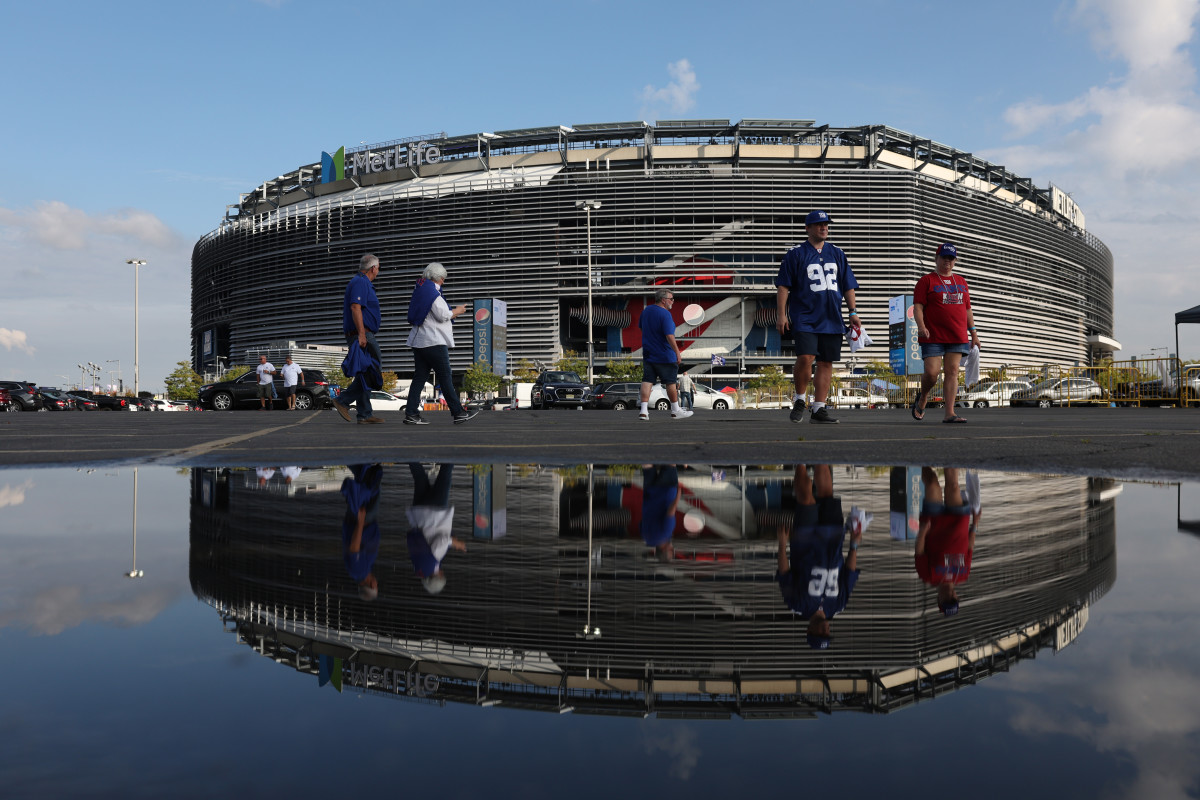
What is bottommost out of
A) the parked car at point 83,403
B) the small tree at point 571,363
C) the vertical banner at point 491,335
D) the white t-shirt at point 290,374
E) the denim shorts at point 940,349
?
the parked car at point 83,403

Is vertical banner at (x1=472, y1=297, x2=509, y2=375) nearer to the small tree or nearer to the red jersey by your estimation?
the small tree

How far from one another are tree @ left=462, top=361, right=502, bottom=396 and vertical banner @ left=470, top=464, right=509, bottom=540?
61939 mm

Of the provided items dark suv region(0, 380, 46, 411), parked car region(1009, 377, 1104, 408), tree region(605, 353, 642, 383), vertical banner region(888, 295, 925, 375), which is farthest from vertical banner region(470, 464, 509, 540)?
tree region(605, 353, 642, 383)

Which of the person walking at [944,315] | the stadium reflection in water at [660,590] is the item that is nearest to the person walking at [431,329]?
the person walking at [944,315]

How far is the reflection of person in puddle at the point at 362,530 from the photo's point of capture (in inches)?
74.5

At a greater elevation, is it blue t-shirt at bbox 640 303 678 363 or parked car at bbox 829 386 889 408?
blue t-shirt at bbox 640 303 678 363

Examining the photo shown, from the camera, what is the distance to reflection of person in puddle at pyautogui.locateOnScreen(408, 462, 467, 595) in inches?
76.8

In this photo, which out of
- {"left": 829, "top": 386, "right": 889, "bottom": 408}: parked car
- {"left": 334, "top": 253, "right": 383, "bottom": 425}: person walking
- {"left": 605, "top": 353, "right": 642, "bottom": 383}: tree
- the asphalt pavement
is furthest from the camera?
{"left": 605, "top": 353, "right": 642, "bottom": 383}: tree

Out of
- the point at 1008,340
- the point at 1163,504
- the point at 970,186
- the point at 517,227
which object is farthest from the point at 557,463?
the point at 970,186

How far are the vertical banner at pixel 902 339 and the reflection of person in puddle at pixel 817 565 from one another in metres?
60.3

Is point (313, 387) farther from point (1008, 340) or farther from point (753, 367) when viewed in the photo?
point (1008, 340)

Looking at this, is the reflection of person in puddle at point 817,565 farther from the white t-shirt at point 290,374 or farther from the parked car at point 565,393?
the parked car at point 565,393

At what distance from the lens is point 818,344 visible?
915cm

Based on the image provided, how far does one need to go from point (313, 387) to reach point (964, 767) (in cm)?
2893
